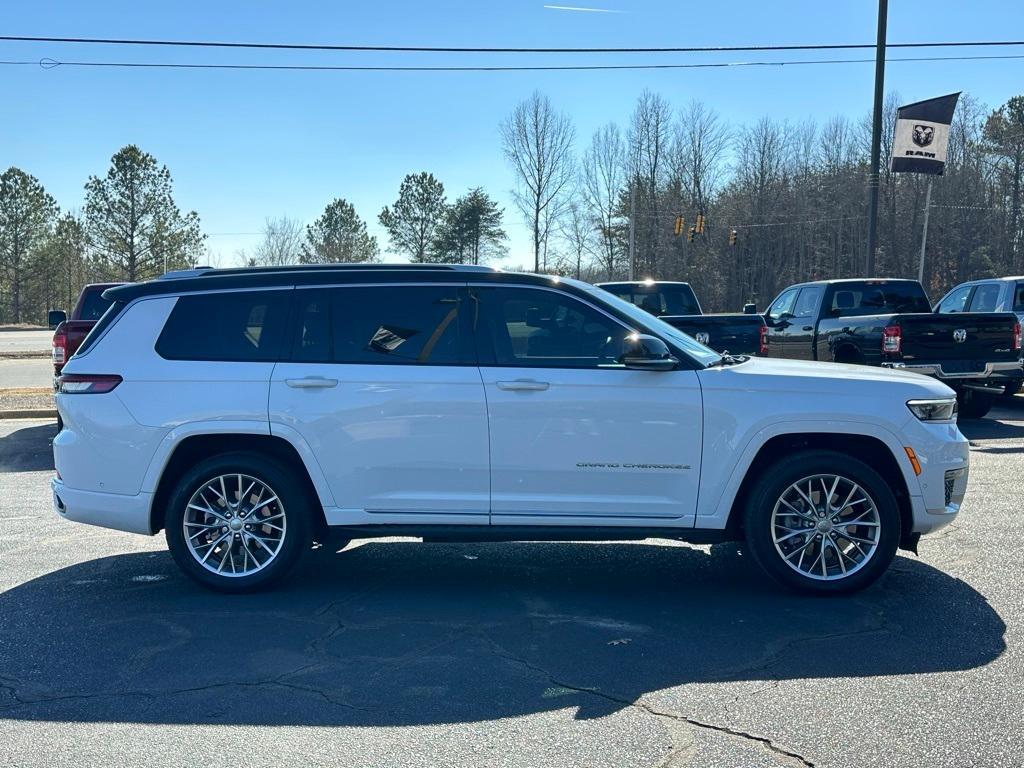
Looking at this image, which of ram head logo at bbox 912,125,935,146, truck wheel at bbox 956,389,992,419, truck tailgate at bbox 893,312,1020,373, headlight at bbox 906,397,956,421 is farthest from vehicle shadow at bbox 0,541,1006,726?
ram head logo at bbox 912,125,935,146

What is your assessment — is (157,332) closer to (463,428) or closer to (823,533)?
(463,428)

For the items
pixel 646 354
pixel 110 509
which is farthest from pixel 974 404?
pixel 110 509

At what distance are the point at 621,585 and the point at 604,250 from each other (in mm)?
55311

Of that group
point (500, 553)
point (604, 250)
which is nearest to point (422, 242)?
point (604, 250)

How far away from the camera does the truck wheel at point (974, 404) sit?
14234 millimetres

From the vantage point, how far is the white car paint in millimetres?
5566

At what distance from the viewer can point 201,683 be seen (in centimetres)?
449

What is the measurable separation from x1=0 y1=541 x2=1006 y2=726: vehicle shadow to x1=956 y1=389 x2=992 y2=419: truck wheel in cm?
899

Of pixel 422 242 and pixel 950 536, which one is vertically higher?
pixel 422 242

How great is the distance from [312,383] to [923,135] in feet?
63.7

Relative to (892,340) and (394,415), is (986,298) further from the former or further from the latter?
(394,415)

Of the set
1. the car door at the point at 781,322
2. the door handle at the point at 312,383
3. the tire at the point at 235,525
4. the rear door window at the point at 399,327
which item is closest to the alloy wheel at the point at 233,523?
the tire at the point at 235,525

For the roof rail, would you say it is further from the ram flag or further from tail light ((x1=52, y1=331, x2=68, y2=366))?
the ram flag

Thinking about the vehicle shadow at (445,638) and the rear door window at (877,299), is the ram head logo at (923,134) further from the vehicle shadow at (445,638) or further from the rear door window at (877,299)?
the vehicle shadow at (445,638)
